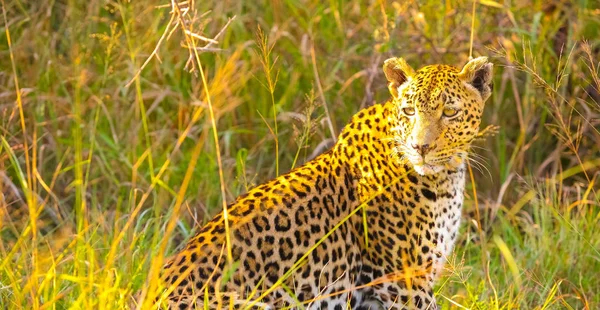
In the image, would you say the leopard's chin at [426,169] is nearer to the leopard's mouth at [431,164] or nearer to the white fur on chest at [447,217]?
the leopard's mouth at [431,164]

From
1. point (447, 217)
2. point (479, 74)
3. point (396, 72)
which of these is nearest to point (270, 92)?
point (396, 72)

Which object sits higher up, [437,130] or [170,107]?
[437,130]

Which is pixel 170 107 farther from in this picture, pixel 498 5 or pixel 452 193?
pixel 452 193

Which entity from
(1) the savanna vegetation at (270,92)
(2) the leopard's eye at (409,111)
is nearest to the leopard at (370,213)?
(2) the leopard's eye at (409,111)

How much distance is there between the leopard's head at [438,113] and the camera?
15.9 feet

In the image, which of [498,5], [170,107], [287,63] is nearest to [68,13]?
[170,107]

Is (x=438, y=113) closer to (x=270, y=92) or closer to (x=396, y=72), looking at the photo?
(x=396, y=72)

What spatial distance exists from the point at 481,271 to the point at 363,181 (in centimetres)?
153

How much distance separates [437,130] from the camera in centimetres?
484

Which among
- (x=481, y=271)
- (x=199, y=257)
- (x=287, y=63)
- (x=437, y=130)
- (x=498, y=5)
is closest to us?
(x=199, y=257)

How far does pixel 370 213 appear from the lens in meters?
4.98

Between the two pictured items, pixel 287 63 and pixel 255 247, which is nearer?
pixel 255 247

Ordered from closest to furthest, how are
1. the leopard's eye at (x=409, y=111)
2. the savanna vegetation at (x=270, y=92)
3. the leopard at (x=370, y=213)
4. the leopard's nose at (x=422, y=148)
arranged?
the leopard at (x=370, y=213)
the leopard's nose at (x=422, y=148)
the leopard's eye at (x=409, y=111)
the savanna vegetation at (x=270, y=92)

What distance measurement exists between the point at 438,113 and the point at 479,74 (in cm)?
37
